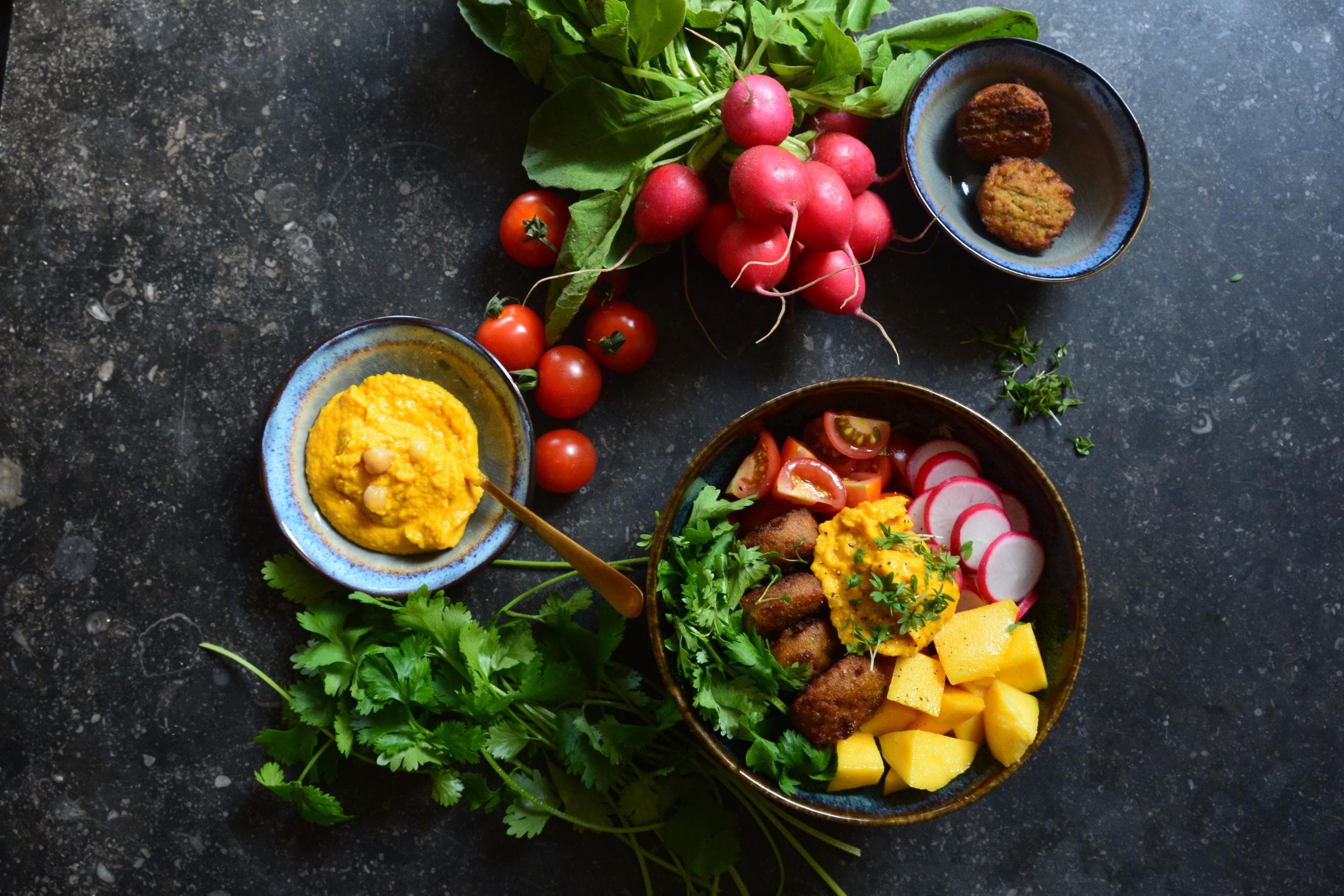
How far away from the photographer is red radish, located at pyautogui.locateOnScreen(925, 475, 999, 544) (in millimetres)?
2141

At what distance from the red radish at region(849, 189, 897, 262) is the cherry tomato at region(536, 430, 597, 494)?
0.84m

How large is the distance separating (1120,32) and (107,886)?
3.44 meters

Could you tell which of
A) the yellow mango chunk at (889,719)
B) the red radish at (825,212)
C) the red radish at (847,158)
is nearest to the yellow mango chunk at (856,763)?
the yellow mango chunk at (889,719)

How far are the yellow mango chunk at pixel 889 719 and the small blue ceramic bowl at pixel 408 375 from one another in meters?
0.94

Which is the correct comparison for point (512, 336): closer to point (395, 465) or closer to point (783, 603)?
point (395, 465)

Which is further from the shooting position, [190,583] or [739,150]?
[190,583]

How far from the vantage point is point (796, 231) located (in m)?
2.17

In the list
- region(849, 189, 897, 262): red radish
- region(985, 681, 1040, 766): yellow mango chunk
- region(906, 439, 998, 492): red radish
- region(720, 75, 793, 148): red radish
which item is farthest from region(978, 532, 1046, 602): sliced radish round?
region(720, 75, 793, 148): red radish

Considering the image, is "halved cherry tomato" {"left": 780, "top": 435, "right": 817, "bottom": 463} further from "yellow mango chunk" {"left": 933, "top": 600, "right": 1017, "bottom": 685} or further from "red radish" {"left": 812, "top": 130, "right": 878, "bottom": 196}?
"red radish" {"left": 812, "top": 130, "right": 878, "bottom": 196}

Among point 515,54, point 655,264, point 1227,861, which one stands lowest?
point 1227,861

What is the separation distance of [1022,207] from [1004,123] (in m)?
0.21

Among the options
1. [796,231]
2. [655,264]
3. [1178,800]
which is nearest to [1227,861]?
[1178,800]

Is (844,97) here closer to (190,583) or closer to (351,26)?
(351,26)

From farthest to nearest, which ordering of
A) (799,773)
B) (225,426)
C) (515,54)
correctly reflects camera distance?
(225,426), (515,54), (799,773)
